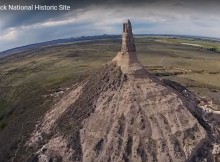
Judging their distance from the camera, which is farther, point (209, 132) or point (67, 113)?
point (67, 113)

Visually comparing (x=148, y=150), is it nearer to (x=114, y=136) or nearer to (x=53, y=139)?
(x=114, y=136)

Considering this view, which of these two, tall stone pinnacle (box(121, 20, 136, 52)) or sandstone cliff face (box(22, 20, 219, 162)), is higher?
tall stone pinnacle (box(121, 20, 136, 52))

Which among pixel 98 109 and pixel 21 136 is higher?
pixel 98 109

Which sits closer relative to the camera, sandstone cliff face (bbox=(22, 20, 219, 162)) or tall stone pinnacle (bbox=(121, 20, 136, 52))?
sandstone cliff face (bbox=(22, 20, 219, 162))

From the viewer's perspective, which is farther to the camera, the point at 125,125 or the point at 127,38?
the point at 127,38

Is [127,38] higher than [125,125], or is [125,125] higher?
[127,38]

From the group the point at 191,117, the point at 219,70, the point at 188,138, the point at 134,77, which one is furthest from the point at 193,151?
the point at 219,70

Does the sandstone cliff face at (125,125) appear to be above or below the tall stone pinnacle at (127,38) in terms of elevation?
below

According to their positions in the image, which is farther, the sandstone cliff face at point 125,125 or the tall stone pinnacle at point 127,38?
the tall stone pinnacle at point 127,38
